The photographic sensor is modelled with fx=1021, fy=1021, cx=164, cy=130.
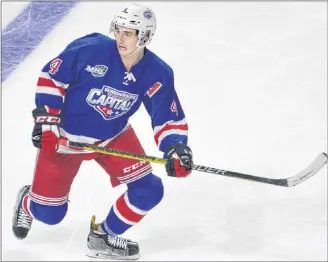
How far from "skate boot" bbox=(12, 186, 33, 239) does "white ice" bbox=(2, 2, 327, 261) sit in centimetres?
7

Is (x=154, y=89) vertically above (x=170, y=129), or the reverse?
(x=154, y=89)

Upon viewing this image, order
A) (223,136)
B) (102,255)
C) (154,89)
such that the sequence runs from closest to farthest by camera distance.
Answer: (154,89) → (102,255) → (223,136)

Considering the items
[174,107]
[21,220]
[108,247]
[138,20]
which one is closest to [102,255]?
[108,247]

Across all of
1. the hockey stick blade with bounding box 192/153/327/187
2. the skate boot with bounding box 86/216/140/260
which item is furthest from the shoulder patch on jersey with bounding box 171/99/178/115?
the skate boot with bounding box 86/216/140/260

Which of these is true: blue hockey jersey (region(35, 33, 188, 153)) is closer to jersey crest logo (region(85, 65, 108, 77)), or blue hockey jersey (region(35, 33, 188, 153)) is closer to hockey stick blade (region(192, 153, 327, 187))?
jersey crest logo (region(85, 65, 108, 77))

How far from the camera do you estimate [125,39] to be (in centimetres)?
447

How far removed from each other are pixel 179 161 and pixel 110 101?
419 millimetres

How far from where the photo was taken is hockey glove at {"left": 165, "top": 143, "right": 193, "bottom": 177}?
462 centimetres

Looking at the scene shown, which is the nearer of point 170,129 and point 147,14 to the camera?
point 147,14

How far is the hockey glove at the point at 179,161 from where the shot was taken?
462cm

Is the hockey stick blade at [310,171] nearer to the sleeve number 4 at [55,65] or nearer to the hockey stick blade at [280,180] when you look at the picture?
the hockey stick blade at [280,180]

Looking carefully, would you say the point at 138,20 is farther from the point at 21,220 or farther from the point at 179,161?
the point at 21,220

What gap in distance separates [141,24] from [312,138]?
2010 millimetres

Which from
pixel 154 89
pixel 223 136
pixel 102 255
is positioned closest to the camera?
pixel 154 89
